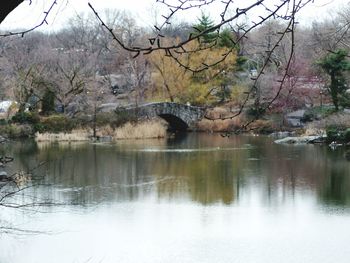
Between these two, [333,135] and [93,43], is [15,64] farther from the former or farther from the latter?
[333,135]

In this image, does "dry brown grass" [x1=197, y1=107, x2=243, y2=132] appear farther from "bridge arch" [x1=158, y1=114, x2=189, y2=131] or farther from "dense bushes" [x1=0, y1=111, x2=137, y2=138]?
"dense bushes" [x1=0, y1=111, x2=137, y2=138]

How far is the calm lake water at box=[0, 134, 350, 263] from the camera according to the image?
7.56 metres

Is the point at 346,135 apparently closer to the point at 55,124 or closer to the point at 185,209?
the point at 185,209

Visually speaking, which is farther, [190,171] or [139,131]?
[139,131]

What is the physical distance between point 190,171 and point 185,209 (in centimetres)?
345

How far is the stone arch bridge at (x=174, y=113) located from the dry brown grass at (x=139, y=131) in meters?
0.72

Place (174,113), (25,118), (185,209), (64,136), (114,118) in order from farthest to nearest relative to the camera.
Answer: (174,113)
(114,118)
(25,118)
(64,136)
(185,209)

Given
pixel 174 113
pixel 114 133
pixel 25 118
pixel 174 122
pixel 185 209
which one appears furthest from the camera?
pixel 174 122

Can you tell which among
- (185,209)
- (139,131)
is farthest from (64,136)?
(185,209)

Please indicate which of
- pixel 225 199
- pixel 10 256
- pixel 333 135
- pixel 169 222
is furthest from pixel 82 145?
pixel 10 256

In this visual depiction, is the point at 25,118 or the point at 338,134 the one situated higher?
the point at 25,118

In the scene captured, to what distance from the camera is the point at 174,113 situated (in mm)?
23078

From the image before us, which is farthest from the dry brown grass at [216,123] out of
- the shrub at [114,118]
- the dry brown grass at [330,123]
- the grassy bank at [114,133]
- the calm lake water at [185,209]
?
the calm lake water at [185,209]

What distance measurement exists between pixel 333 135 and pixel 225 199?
8421mm
